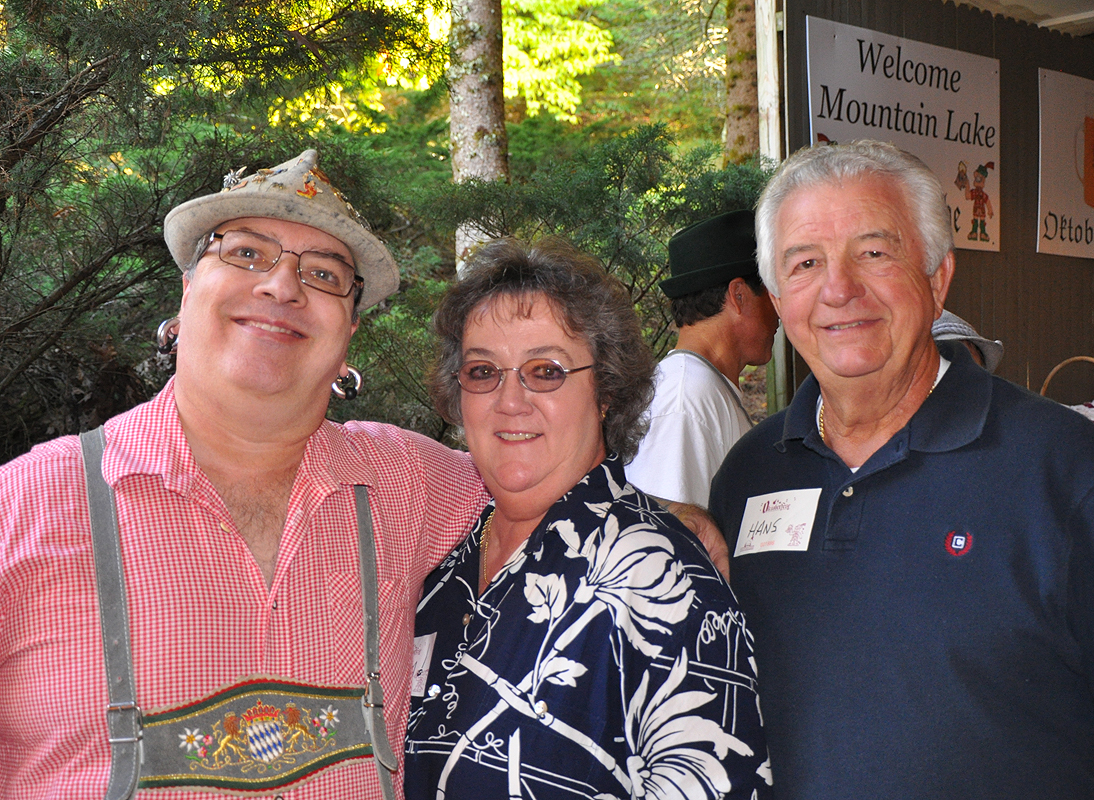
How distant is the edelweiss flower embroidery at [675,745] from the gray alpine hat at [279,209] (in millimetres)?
1104

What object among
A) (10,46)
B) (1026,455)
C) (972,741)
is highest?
(10,46)

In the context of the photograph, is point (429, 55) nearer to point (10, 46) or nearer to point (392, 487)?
point (10, 46)

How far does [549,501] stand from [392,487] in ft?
1.22

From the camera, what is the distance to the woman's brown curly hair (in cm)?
222

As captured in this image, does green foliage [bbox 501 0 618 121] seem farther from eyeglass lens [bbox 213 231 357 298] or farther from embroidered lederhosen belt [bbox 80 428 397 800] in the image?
embroidered lederhosen belt [bbox 80 428 397 800]

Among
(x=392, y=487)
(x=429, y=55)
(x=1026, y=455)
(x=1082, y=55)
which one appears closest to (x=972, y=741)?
(x=1026, y=455)

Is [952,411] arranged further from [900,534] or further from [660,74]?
[660,74]

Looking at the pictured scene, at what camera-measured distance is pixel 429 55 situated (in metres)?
3.92

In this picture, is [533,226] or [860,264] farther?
[533,226]

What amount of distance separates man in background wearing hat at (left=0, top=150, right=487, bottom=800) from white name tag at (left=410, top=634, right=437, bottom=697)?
36 mm

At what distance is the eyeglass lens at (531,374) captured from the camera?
217 centimetres

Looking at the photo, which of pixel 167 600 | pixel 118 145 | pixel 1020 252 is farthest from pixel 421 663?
pixel 1020 252

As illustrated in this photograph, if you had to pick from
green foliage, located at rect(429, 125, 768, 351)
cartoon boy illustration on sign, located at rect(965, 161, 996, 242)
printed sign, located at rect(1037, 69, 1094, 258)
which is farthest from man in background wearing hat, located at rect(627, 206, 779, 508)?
printed sign, located at rect(1037, 69, 1094, 258)

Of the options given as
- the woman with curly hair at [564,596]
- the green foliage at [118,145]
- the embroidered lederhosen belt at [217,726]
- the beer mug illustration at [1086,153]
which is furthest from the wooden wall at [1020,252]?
the embroidered lederhosen belt at [217,726]
